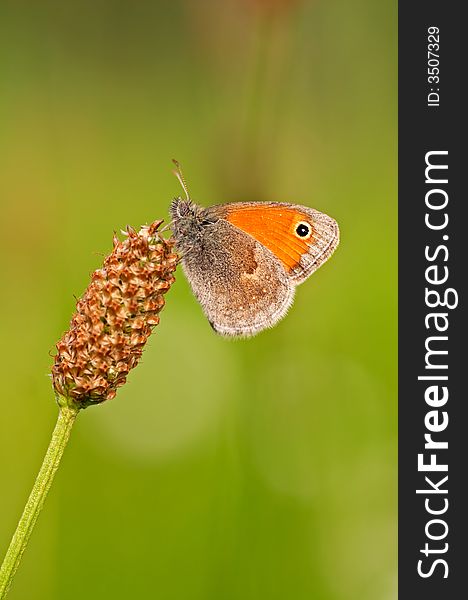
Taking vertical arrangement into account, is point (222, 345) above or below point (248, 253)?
below

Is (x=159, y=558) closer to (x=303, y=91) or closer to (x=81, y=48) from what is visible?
(x=303, y=91)

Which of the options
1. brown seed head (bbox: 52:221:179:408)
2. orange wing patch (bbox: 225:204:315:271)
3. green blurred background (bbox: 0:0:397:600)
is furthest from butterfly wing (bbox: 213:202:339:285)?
brown seed head (bbox: 52:221:179:408)

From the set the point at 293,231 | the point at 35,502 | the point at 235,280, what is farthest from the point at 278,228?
the point at 35,502

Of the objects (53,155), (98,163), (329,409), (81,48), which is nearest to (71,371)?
(329,409)

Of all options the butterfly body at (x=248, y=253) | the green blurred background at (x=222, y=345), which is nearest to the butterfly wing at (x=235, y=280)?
the butterfly body at (x=248, y=253)

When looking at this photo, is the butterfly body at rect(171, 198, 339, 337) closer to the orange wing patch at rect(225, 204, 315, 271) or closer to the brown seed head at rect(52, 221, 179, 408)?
the orange wing patch at rect(225, 204, 315, 271)

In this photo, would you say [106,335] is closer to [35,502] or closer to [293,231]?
[35,502]

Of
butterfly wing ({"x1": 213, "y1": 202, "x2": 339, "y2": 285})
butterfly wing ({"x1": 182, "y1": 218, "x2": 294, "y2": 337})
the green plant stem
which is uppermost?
butterfly wing ({"x1": 213, "y1": 202, "x2": 339, "y2": 285})
